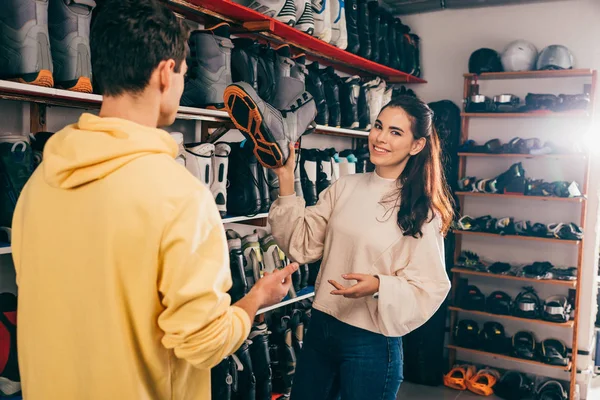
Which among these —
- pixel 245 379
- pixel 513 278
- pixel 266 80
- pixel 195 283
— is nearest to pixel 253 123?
pixel 266 80

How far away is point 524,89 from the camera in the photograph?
441cm

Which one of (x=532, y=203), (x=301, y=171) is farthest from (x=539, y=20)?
(x=301, y=171)

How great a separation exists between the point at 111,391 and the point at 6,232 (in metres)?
1.03

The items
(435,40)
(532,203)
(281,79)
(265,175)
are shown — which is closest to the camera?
(281,79)

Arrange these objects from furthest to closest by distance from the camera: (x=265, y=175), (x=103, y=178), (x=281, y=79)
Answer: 1. (x=265, y=175)
2. (x=281, y=79)
3. (x=103, y=178)

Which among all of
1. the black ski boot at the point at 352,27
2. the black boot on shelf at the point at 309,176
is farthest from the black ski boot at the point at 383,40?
the black boot on shelf at the point at 309,176

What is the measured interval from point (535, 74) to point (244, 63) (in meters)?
2.68

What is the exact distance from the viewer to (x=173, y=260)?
3.31ft

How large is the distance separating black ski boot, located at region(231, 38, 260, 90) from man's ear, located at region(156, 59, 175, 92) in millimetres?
1523

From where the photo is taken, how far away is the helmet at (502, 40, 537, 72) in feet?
13.8

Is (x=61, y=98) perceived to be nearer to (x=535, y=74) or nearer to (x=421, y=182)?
(x=421, y=182)

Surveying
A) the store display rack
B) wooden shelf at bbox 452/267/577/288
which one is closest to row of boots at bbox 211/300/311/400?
wooden shelf at bbox 452/267/577/288

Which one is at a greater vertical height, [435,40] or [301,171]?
[435,40]

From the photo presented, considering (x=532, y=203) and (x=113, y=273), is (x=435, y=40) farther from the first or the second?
(x=113, y=273)
